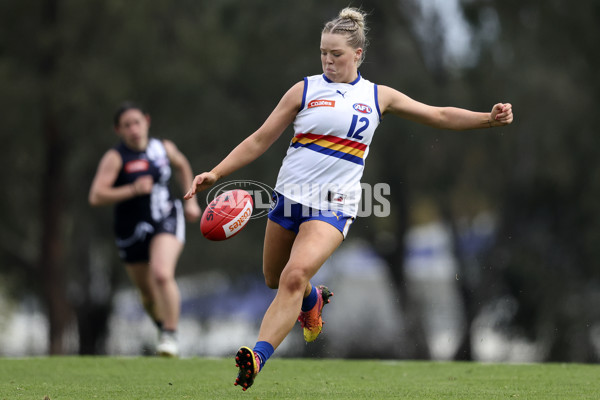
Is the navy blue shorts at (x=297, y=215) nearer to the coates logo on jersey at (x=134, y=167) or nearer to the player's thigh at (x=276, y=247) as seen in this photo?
the player's thigh at (x=276, y=247)

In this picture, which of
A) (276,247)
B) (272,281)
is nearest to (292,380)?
(272,281)

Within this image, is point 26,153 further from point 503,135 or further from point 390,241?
point 503,135

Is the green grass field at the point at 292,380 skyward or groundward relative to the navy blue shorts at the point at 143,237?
groundward

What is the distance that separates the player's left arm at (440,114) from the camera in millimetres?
5758

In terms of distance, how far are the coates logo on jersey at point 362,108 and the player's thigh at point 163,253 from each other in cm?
342

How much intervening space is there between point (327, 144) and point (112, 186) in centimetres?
368

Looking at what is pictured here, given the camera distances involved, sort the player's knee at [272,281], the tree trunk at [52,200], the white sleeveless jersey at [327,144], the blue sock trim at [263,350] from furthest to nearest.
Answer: the tree trunk at [52,200], the player's knee at [272,281], the white sleeveless jersey at [327,144], the blue sock trim at [263,350]

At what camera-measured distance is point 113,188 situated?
863cm

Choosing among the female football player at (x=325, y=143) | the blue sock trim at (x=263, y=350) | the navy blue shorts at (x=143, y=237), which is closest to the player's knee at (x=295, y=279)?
the female football player at (x=325, y=143)

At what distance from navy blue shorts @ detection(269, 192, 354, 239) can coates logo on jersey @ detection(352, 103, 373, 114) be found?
623 millimetres

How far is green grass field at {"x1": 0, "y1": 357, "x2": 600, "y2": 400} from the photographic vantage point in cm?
554

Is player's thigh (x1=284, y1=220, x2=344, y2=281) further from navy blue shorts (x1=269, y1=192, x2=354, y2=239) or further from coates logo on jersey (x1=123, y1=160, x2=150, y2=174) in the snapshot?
coates logo on jersey (x1=123, y1=160, x2=150, y2=174)

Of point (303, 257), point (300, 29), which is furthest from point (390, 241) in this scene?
point (303, 257)

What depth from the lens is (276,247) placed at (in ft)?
19.0
